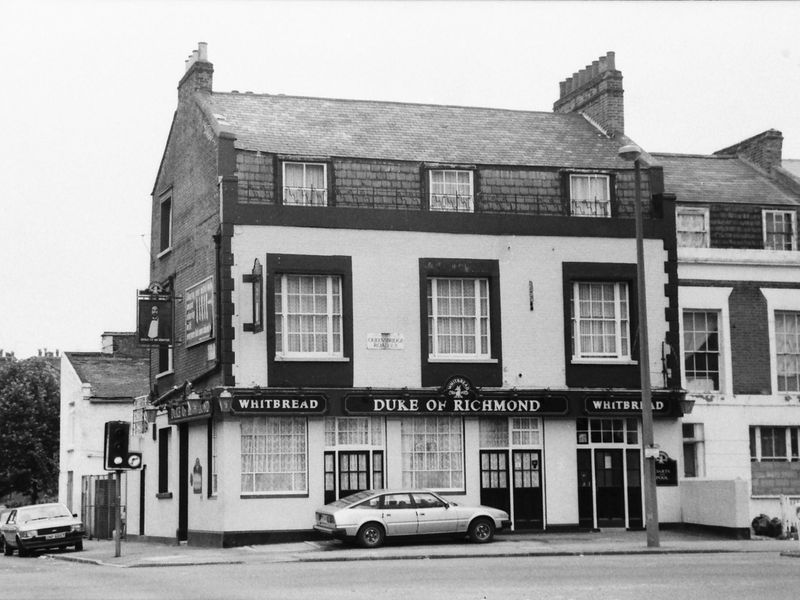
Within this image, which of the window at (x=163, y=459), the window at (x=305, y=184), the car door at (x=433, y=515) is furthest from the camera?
the window at (x=163, y=459)

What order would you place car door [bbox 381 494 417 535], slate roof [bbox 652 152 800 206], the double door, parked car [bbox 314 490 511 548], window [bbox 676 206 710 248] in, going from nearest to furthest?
parked car [bbox 314 490 511 548] → car door [bbox 381 494 417 535] → the double door → window [bbox 676 206 710 248] → slate roof [bbox 652 152 800 206]

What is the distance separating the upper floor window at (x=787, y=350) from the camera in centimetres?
3347

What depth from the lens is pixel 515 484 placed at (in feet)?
102

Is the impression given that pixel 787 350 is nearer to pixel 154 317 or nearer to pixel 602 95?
pixel 602 95

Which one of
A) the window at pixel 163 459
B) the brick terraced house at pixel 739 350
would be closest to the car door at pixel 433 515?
the brick terraced house at pixel 739 350

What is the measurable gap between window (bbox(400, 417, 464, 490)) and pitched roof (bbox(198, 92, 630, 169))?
22.5 ft

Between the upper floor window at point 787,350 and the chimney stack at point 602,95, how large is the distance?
6985mm

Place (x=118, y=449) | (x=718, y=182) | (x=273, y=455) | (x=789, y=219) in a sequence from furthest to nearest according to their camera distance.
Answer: (x=718, y=182)
(x=789, y=219)
(x=273, y=455)
(x=118, y=449)

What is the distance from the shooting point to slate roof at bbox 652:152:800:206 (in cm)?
3472

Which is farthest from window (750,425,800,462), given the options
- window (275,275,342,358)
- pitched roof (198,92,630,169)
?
window (275,275,342,358)

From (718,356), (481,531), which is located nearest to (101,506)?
(481,531)

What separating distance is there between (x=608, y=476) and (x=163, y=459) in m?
12.9

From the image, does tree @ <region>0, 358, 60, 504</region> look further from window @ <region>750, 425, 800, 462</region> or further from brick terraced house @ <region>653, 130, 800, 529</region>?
window @ <region>750, 425, 800, 462</region>

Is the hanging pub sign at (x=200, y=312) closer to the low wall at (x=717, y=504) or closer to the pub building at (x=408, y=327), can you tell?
the pub building at (x=408, y=327)
